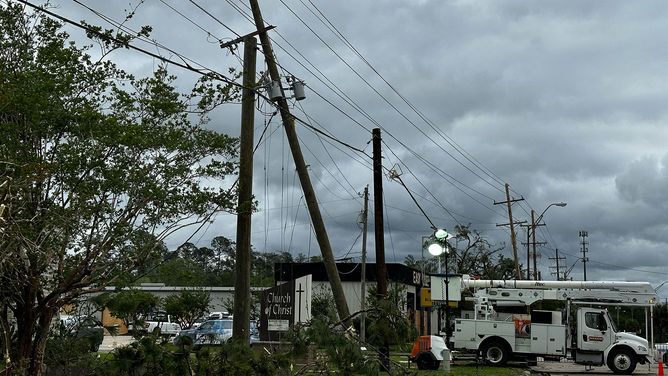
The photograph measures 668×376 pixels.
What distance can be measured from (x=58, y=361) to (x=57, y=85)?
4.87 meters

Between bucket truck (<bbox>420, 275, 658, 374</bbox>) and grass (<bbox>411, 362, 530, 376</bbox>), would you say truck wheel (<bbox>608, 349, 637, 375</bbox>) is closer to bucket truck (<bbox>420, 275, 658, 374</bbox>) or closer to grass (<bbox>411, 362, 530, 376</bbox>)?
bucket truck (<bbox>420, 275, 658, 374</bbox>)

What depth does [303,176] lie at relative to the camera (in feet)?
51.9

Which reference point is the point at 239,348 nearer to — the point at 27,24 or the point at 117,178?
the point at 117,178

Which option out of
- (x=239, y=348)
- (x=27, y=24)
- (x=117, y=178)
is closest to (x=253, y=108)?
(x=117, y=178)

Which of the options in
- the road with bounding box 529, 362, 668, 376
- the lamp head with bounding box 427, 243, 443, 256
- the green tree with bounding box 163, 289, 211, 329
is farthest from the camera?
the green tree with bounding box 163, 289, 211, 329

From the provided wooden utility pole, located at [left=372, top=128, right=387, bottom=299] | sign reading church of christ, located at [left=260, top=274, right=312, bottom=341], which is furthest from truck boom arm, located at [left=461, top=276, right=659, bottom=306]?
sign reading church of christ, located at [left=260, top=274, right=312, bottom=341]

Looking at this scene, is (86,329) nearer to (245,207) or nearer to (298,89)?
(245,207)

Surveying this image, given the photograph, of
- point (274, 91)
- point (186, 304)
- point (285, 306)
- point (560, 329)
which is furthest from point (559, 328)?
point (186, 304)

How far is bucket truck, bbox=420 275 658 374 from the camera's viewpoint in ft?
76.9

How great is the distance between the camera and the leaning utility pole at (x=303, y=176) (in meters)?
15.2

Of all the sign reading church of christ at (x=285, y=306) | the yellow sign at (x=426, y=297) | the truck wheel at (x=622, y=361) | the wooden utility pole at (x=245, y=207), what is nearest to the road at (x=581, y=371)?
the truck wheel at (x=622, y=361)

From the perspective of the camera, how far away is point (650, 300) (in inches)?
922

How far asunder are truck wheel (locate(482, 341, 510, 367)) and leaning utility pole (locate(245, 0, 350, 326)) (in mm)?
10891

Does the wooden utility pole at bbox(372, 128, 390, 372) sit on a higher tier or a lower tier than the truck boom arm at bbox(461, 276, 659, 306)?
higher
